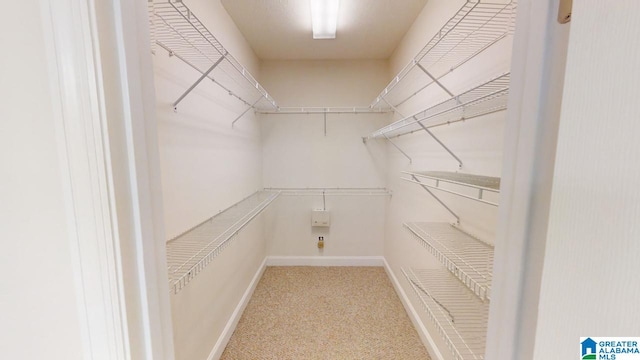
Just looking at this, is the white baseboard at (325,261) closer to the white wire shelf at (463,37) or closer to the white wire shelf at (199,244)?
the white wire shelf at (199,244)

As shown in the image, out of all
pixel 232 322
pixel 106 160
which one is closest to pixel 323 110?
pixel 232 322

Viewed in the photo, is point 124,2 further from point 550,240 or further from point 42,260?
point 550,240

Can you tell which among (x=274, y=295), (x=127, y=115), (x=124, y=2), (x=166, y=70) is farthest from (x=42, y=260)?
(x=274, y=295)

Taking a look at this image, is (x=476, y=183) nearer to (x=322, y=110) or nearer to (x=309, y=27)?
(x=309, y=27)

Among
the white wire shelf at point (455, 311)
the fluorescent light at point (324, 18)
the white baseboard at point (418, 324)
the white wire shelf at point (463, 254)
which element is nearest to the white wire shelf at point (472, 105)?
the white wire shelf at point (463, 254)

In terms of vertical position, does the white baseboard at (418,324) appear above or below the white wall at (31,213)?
below

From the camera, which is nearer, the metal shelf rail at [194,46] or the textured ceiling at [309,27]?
the metal shelf rail at [194,46]

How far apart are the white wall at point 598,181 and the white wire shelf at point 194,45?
1.08 metres

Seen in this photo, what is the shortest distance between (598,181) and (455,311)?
1128 mm

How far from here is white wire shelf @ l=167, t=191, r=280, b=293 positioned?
937 millimetres

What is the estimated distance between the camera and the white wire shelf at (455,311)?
0.99 metres

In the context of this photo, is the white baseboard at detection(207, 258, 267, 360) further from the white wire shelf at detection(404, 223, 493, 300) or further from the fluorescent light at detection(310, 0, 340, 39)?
the fluorescent light at detection(310, 0, 340, 39)

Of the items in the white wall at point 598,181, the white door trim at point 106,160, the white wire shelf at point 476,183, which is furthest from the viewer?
the white wire shelf at point 476,183

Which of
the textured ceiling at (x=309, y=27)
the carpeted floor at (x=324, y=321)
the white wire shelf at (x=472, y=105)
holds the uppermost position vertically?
the textured ceiling at (x=309, y=27)
